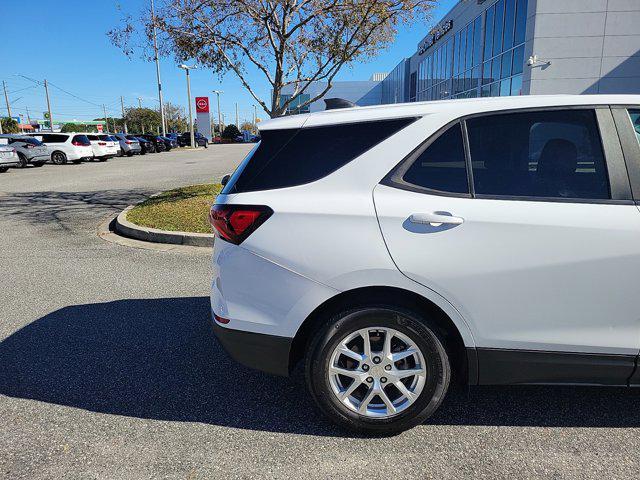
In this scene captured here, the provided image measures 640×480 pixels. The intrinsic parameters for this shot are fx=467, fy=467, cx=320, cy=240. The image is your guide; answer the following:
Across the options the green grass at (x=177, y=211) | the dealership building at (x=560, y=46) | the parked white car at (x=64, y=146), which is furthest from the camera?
the parked white car at (x=64, y=146)

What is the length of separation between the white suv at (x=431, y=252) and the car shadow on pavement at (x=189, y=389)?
1.18ft

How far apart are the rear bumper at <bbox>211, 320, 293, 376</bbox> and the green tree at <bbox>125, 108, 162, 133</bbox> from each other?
103m

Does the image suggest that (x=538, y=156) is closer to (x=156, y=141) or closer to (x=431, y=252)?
(x=431, y=252)

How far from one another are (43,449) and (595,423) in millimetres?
2992

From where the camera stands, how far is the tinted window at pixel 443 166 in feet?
7.90

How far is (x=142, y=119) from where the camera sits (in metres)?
96.2

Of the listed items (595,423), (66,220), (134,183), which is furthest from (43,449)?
(134,183)

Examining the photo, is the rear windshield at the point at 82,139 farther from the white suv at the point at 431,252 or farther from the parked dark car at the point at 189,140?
the white suv at the point at 431,252

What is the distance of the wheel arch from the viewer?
7.92ft

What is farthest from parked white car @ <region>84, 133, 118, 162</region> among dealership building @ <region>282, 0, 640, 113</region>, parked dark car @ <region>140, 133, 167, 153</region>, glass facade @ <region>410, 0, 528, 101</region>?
glass facade @ <region>410, 0, 528, 101</region>

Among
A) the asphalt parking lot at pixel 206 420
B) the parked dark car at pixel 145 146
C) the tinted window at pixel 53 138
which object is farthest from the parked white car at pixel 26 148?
the asphalt parking lot at pixel 206 420

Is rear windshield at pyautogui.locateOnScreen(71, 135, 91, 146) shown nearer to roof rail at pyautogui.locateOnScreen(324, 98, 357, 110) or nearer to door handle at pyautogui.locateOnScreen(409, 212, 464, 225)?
roof rail at pyautogui.locateOnScreen(324, 98, 357, 110)

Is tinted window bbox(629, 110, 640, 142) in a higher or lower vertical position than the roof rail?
lower

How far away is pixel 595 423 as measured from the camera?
2615 mm
